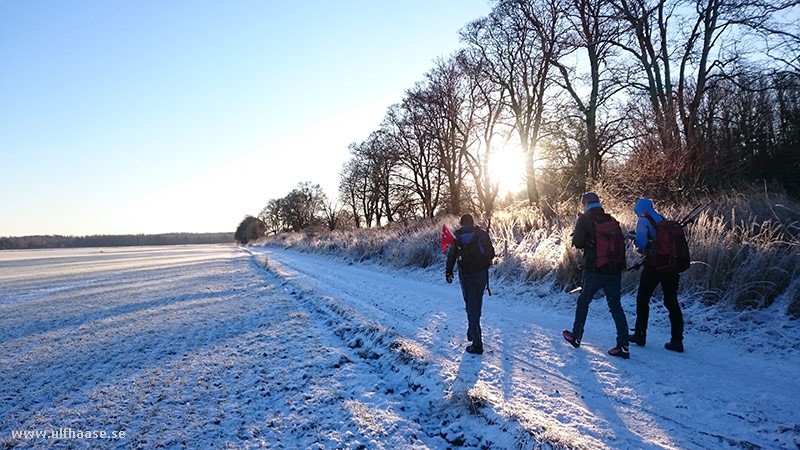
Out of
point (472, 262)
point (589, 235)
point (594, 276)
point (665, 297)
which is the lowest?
point (665, 297)

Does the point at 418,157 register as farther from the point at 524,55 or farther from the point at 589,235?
the point at 589,235

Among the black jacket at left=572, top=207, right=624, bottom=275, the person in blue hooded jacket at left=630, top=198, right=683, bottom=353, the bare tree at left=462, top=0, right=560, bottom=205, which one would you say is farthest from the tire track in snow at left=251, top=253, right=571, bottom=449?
the bare tree at left=462, top=0, right=560, bottom=205

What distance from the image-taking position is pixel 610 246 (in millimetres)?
4723

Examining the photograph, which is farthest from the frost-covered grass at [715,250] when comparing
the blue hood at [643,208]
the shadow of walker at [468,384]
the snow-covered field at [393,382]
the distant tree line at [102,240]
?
the distant tree line at [102,240]

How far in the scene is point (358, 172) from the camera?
48.7 metres

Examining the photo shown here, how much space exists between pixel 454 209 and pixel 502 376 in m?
25.9

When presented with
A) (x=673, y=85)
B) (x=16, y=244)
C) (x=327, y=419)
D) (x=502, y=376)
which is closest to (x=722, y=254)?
(x=502, y=376)

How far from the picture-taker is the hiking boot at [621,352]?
461 centimetres

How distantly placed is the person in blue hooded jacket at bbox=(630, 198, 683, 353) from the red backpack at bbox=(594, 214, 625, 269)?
435 millimetres

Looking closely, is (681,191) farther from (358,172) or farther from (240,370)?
(358,172)

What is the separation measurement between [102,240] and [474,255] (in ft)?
545

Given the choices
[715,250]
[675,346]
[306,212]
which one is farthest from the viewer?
[306,212]

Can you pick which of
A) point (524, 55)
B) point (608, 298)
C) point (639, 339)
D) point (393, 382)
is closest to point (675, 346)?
point (639, 339)

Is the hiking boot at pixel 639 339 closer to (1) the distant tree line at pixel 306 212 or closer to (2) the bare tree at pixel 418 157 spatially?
(2) the bare tree at pixel 418 157
